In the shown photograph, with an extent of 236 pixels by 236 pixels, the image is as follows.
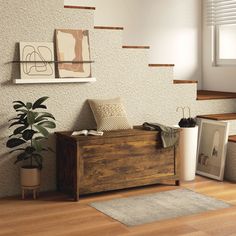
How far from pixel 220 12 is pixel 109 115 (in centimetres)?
238

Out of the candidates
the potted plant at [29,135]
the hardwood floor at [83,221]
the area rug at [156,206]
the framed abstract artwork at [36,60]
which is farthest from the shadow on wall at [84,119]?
the area rug at [156,206]

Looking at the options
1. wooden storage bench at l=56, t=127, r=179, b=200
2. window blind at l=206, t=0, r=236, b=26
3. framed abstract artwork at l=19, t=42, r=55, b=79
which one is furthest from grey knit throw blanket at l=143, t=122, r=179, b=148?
window blind at l=206, t=0, r=236, b=26

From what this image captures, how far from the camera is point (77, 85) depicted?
507 cm

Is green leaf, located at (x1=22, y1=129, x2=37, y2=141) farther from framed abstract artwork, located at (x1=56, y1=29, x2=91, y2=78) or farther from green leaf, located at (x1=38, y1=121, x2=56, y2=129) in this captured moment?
framed abstract artwork, located at (x1=56, y1=29, x2=91, y2=78)

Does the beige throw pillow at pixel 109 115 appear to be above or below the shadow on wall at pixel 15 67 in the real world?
below

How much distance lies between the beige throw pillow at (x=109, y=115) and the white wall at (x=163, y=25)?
1.38 metres

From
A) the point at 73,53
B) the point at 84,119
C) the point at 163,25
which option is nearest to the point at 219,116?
the point at 163,25

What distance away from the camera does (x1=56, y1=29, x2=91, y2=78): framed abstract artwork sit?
16.2 ft

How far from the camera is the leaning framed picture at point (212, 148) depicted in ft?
17.7

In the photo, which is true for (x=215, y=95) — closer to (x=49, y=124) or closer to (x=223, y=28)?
(x=223, y=28)

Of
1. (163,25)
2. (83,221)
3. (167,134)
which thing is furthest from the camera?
(163,25)

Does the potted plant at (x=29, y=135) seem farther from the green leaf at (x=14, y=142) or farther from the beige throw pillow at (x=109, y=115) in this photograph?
the beige throw pillow at (x=109, y=115)

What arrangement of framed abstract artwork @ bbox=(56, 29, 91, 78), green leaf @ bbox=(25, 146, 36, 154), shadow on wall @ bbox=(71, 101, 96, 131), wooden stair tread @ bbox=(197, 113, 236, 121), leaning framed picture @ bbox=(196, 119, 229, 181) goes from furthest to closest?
1. wooden stair tread @ bbox=(197, 113, 236, 121)
2. leaning framed picture @ bbox=(196, 119, 229, 181)
3. shadow on wall @ bbox=(71, 101, 96, 131)
4. framed abstract artwork @ bbox=(56, 29, 91, 78)
5. green leaf @ bbox=(25, 146, 36, 154)

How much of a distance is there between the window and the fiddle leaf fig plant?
266 cm
